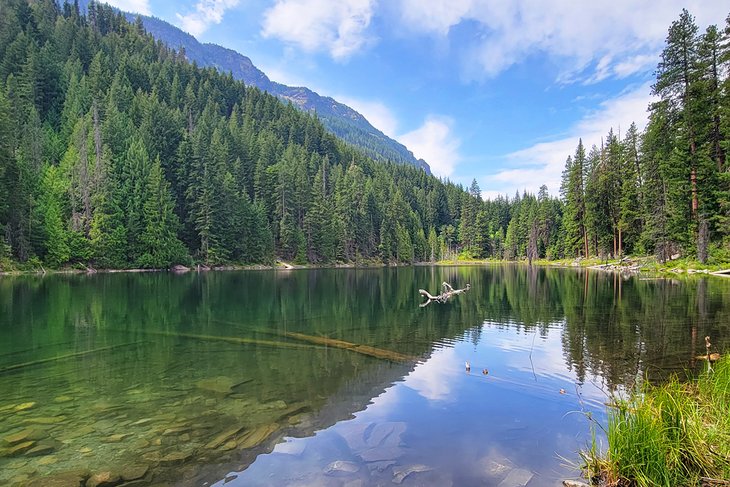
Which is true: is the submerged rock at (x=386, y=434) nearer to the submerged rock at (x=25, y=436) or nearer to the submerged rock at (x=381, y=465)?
the submerged rock at (x=381, y=465)

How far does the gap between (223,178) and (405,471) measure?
285 feet

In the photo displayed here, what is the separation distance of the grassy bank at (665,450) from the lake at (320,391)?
109 centimetres

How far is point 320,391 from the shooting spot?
11484 millimetres

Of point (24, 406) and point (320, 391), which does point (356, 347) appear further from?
point (24, 406)

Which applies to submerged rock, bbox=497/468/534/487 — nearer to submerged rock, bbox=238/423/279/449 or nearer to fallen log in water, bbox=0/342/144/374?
submerged rock, bbox=238/423/279/449

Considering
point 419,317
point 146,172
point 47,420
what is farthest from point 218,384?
point 146,172

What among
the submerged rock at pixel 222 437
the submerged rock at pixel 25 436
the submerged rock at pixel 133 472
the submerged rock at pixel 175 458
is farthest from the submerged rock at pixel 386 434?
the submerged rock at pixel 25 436

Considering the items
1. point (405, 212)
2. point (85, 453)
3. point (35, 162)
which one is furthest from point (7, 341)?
point (405, 212)

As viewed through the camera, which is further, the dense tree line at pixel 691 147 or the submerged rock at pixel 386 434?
the dense tree line at pixel 691 147

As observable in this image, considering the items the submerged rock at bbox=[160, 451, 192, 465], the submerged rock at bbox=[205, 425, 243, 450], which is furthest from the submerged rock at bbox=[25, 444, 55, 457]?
the submerged rock at bbox=[205, 425, 243, 450]

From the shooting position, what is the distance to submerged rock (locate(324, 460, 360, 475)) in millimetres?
7258

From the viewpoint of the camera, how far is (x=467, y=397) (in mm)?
11125

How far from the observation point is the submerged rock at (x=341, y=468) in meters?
7.26

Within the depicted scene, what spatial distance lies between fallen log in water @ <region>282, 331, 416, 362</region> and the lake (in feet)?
0.39
